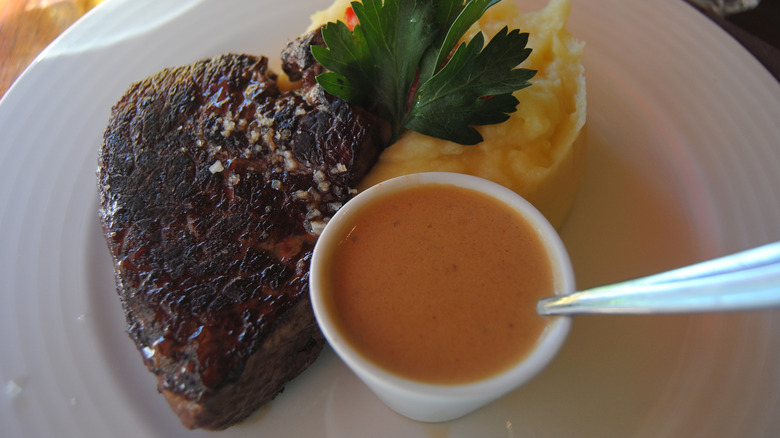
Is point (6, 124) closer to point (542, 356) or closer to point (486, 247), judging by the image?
point (486, 247)

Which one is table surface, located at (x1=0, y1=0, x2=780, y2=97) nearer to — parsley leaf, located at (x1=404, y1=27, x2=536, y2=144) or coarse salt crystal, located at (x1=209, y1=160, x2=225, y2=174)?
parsley leaf, located at (x1=404, y1=27, x2=536, y2=144)

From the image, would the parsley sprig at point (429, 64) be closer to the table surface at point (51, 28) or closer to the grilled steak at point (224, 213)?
the grilled steak at point (224, 213)

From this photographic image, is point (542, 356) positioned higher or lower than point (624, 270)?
higher

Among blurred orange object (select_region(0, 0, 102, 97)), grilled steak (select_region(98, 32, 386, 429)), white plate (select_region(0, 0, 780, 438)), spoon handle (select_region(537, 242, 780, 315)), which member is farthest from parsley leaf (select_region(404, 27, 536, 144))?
blurred orange object (select_region(0, 0, 102, 97))

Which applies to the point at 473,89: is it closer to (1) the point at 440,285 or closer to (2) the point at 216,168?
(1) the point at 440,285

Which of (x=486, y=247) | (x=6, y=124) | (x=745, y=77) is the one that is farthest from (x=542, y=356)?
(x=6, y=124)

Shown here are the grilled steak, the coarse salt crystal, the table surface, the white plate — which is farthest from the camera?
the table surface

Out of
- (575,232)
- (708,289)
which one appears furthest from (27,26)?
(708,289)
